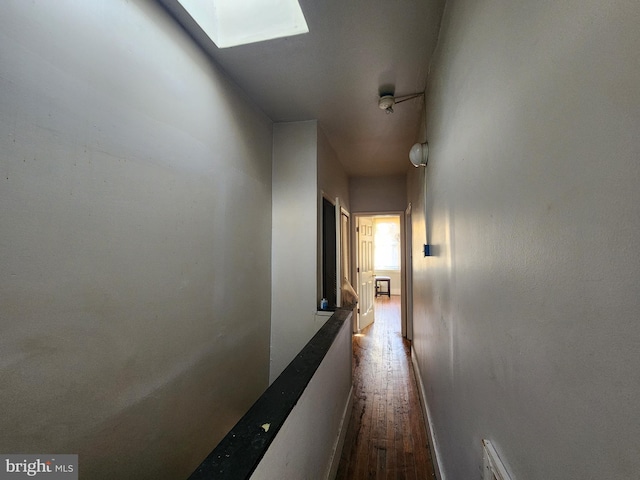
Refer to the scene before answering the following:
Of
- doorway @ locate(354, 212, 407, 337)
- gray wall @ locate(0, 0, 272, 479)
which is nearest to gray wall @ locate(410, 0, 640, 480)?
gray wall @ locate(0, 0, 272, 479)

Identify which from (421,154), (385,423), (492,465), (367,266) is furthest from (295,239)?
(367,266)

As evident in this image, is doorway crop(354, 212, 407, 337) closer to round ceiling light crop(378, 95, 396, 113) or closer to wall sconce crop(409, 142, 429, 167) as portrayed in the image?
wall sconce crop(409, 142, 429, 167)

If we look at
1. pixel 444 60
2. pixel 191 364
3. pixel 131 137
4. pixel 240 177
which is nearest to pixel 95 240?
pixel 131 137

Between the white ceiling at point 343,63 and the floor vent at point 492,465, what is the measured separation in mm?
1943

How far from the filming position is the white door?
476cm

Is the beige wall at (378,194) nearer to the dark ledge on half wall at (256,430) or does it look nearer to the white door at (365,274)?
the white door at (365,274)

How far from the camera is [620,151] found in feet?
1.12

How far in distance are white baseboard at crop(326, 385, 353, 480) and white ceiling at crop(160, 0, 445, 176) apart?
8.40 feet

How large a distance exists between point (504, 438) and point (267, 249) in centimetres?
221

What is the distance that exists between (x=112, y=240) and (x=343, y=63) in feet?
5.80

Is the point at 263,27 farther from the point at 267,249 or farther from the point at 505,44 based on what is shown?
the point at 267,249

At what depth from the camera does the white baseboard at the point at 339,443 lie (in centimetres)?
161

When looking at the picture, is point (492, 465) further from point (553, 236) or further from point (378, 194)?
point (378, 194)

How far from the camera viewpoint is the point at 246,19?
1.66 meters
